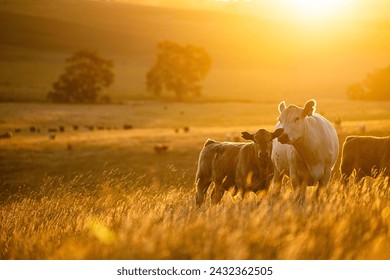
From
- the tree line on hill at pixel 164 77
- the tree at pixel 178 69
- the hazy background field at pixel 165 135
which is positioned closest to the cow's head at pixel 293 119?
the hazy background field at pixel 165 135

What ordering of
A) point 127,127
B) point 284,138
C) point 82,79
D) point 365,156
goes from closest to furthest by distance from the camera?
point 284,138 < point 365,156 < point 127,127 < point 82,79

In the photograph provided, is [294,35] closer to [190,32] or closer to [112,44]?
[190,32]

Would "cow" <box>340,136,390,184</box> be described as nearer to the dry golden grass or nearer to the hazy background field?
the hazy background field

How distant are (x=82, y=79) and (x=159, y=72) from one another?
64.0 ft

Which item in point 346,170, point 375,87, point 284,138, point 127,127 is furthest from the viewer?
point 127,127

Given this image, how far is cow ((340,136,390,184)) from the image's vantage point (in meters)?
11.4

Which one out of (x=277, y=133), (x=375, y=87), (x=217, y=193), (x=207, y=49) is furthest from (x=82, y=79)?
(x=277, y=133)

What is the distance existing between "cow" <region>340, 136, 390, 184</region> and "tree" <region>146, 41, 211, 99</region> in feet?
179

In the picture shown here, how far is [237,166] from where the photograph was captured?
10727 millimetres

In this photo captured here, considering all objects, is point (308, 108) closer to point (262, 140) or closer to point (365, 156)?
point (262, 140)

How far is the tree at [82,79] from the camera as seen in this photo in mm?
44344

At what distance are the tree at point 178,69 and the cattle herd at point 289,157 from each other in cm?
5472

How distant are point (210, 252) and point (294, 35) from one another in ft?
145

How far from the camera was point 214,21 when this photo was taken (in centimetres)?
6800
